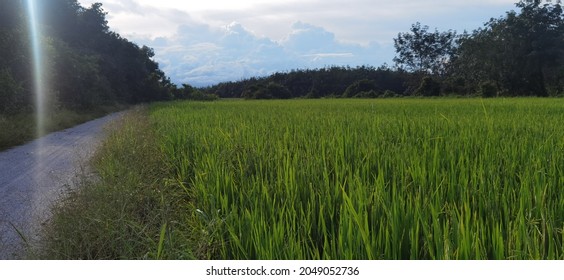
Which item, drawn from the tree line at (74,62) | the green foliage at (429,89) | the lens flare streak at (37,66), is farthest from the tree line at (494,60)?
the lens flare streak at (37,66)

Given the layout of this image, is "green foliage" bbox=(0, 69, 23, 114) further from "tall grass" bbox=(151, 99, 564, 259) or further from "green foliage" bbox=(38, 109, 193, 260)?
"tall grass" bbox=(151, 99, 564, 259)

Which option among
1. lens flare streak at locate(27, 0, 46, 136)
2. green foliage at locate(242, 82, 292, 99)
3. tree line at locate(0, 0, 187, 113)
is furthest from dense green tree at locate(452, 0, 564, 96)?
lens flare streak at locate(27, 0, 46, 136)

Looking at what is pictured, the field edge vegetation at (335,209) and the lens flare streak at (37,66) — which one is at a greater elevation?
the lens flare streak at (37,66)

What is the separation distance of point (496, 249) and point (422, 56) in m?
43.8

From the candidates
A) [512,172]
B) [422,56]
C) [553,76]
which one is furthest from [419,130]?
[422,56]

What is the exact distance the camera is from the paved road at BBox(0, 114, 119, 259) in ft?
9.21

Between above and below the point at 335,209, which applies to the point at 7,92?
above

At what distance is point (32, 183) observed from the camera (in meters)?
4.53

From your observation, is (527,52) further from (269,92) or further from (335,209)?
(335,209)

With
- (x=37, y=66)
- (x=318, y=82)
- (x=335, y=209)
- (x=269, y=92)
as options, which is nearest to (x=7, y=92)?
(x=37, y=66)

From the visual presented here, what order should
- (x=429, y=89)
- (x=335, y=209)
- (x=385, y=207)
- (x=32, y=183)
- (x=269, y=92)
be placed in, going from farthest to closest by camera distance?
1. (x=269, y=92)
2. (x=429, y=89)
3. (x=32, y=183)
4. (x=335, y=209)
5. (x=385, y=207)

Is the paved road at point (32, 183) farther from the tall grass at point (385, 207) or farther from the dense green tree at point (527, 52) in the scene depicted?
the dense green tree at point (527, 52)

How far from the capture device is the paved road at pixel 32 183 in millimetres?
2807

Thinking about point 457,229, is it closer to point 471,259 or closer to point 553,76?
point 471,259
